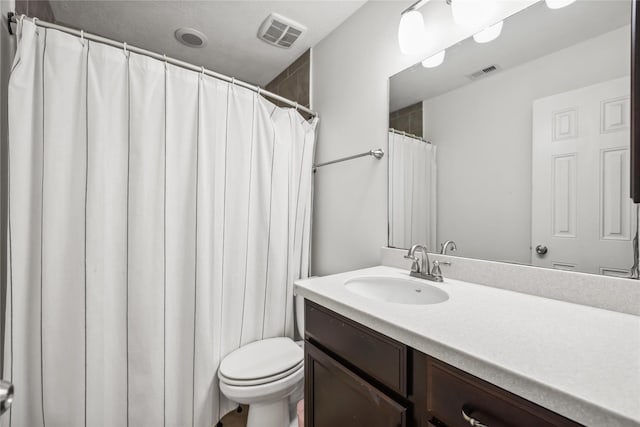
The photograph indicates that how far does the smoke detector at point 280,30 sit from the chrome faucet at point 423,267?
1.52m

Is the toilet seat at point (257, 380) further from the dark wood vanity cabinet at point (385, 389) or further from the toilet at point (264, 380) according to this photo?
the dark wood vanity cabinet at point (385, 389)

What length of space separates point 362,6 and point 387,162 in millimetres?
921

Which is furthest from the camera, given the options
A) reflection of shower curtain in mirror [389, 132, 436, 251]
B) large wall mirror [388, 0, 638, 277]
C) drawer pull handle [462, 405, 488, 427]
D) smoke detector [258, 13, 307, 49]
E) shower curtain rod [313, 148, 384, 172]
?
smoke detector [258, 13, 307, 49]

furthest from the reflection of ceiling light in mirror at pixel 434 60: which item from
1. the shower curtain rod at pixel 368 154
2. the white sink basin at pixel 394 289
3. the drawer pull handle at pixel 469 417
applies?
the drawer pull handle at pixel 469 417

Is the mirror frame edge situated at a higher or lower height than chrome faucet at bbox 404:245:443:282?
higher

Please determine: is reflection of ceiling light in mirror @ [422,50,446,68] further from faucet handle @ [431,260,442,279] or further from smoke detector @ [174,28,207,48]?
smoke detector @ [174,28,207,48]

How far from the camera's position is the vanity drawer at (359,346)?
2.15 ft

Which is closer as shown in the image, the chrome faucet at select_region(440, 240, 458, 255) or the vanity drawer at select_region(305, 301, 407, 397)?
the vanity drawer at select_region(305, 301, 407, 397)

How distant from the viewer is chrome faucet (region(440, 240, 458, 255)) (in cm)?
113

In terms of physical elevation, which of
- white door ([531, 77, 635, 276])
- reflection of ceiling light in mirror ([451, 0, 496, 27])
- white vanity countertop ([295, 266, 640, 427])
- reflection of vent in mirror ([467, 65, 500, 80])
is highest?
reflection of ceiling light in mirror ([451, 0, 496, 27])

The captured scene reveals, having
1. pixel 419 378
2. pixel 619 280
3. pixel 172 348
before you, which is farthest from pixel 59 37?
pixel 619 280

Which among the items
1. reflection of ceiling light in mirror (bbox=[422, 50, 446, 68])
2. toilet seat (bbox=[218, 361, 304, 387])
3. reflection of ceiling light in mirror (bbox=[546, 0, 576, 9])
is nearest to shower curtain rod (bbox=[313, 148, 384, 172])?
reflection of ceiling light in mirror (bbox=[422, 50, 446, 68])

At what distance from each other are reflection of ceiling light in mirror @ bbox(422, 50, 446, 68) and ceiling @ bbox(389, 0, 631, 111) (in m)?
0.02

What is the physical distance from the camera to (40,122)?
1.00m
